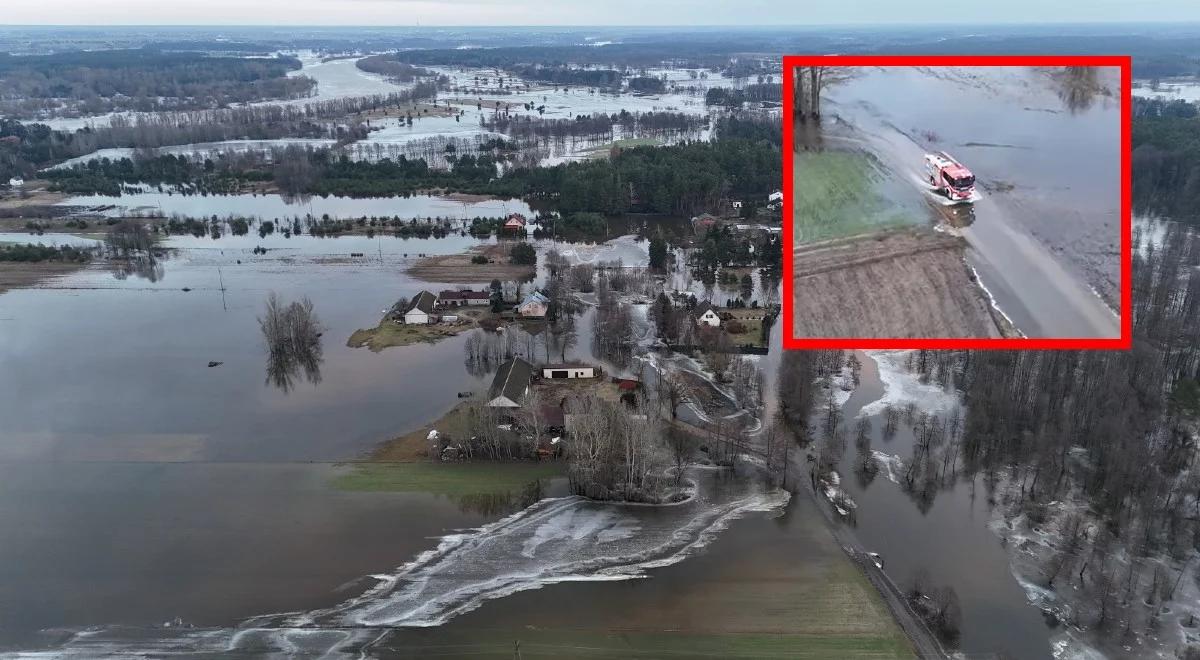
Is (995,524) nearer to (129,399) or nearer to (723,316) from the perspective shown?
(723,316)

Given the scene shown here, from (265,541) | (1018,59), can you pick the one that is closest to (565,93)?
(265,541)

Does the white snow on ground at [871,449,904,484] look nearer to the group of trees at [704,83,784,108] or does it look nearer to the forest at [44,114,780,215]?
the forest at [44,114,780,215]

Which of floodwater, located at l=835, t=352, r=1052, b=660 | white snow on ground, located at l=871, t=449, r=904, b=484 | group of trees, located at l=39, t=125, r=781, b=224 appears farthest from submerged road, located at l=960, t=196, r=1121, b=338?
group of trees, located at l=39, t=125, r=781, b=224

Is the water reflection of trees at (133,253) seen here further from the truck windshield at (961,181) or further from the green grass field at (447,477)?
the truck windshield at (961,181)

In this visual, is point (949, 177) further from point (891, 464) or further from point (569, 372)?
point (569, 372)

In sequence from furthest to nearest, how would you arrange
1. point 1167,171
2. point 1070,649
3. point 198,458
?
point 1167,171, point 198,458, point 1070,649

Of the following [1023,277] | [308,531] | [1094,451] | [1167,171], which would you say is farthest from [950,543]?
[1167,171]

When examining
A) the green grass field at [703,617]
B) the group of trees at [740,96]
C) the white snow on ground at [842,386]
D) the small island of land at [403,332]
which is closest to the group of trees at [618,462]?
the green grass field at [703,617]
